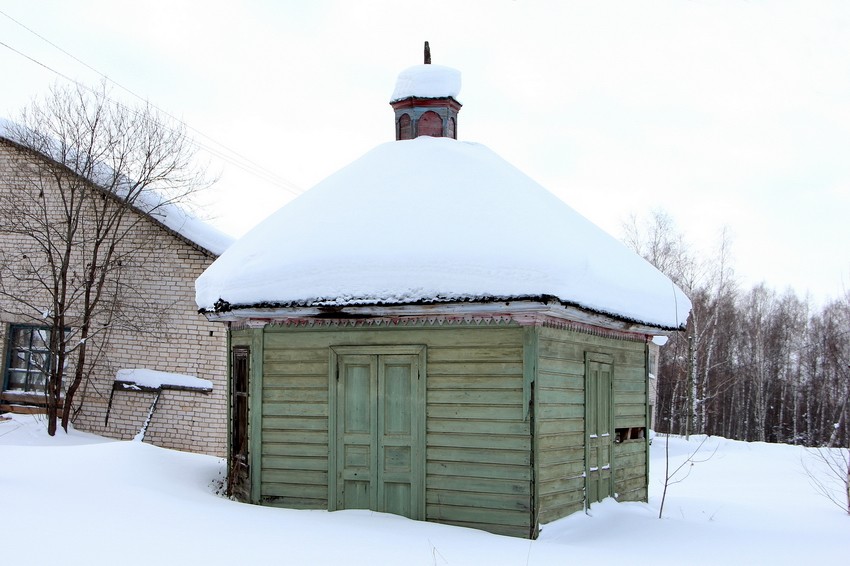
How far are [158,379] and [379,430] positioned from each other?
7641 mm

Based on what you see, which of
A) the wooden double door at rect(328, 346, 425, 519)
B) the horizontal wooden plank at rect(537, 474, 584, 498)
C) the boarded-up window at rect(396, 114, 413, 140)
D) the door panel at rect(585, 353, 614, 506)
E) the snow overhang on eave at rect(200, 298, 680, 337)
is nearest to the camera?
the snow overhang on eave at rect(200, 298, 680, 337)

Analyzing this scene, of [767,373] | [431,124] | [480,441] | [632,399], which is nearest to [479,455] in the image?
[480,441]

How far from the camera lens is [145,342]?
47.0 feet

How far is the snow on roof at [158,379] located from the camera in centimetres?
1402

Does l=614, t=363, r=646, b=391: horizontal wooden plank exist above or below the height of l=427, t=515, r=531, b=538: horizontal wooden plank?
above

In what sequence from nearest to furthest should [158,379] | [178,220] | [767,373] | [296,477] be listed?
[296,477] → [158,379] → [178,220] → [767,373]

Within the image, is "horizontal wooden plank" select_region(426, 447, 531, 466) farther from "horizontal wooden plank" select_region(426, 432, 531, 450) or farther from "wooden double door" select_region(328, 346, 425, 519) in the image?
"wooden double door" select_region(328, 346, 425, 519)

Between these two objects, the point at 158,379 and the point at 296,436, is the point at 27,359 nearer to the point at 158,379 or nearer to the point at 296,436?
the point at 158,379

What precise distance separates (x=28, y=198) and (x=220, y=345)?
483cm

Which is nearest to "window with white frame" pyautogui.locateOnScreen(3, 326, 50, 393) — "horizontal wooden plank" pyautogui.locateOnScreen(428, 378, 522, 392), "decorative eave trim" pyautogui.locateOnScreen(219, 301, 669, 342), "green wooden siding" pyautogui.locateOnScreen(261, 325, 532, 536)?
"decorative eave trim" pyautogui.locateOnScreen(219, 301, 669, 342)

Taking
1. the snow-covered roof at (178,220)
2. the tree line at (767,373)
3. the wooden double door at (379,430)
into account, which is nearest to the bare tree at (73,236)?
the snow-covered roof at (178,220)

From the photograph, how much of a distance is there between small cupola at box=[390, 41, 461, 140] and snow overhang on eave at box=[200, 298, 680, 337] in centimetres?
381

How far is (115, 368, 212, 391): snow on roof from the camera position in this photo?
1402 centimetres

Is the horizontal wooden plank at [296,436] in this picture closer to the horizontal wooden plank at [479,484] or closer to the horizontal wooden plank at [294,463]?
the horizontal wooden plank at [294,463]
